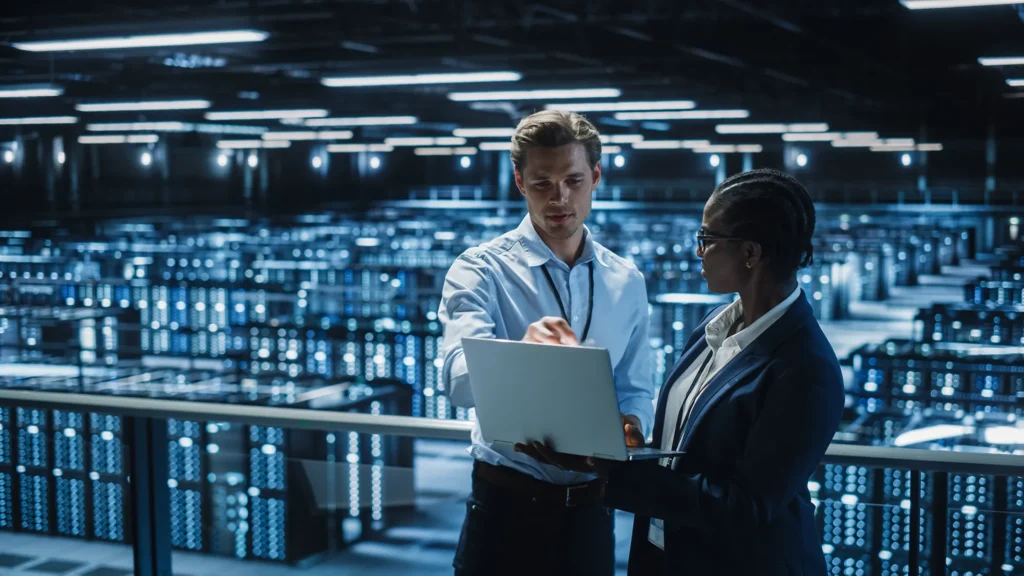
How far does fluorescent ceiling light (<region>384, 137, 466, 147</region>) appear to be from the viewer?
827 inches

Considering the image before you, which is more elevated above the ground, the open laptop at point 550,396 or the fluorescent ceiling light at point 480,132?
Answer: the fluorescent ceiling light at point 480,132

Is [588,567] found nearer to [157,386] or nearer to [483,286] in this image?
[483,286]

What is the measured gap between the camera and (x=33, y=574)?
2.66 metres

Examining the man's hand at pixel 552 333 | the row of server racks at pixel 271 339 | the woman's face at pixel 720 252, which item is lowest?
the row of server racks at pixel 271 339

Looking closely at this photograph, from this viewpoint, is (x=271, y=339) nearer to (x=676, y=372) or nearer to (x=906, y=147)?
(x=906, y=147)

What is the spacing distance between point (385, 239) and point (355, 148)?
7727 mm

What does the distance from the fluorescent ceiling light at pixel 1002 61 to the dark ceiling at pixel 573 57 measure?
0.60ft

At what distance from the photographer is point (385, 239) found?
30.8 m

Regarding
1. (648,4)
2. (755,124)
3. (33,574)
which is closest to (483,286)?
(33,574)

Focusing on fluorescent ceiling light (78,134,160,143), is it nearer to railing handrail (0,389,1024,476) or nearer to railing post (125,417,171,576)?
railing handrail (0,389,1024,476)

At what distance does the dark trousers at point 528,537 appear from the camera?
4.55 ft

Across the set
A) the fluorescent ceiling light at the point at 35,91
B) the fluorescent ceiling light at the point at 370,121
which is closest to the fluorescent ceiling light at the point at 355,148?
the fluorescent ceiling light at the point at 370,121

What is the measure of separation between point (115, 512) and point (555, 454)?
178cm

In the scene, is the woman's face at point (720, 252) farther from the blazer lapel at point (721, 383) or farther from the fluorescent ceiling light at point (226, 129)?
the fluorescent ceiling light at point (226, 129)
